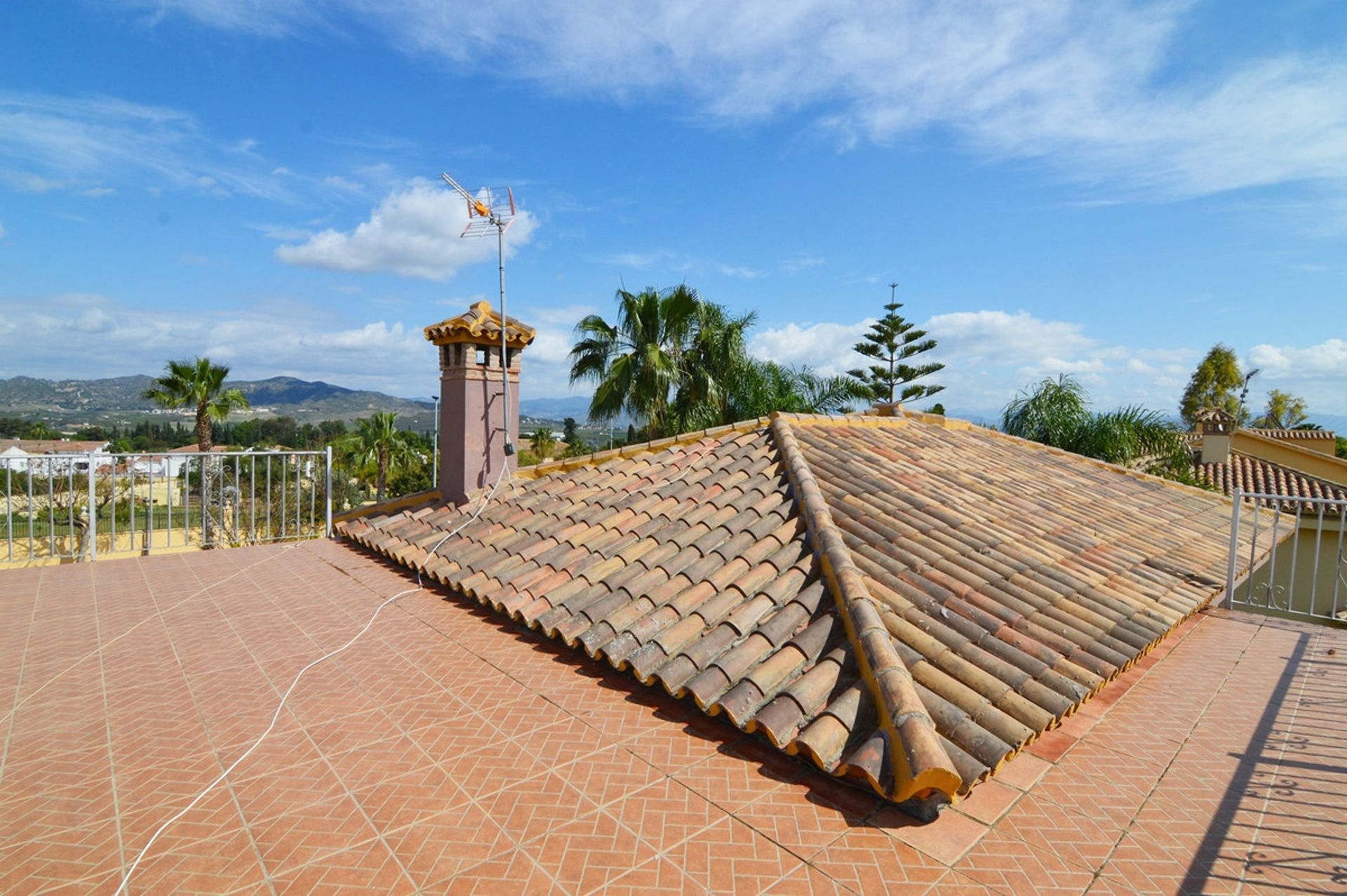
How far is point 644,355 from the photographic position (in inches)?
532

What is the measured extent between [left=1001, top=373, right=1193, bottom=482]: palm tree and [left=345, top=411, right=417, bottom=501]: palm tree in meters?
22.1

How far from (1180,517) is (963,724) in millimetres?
7908

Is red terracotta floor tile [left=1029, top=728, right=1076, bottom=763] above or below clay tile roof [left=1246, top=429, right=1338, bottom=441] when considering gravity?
below

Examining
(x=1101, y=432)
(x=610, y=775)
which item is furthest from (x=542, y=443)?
(x=610, y=775)

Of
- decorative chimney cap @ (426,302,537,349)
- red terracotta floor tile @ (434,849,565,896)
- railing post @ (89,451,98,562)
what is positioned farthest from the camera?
decorative chimney cap @ (426,302,537,349)

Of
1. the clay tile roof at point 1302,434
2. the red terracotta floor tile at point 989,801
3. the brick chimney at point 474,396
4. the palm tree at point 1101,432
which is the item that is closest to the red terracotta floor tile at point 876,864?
the red terracotta floor tile at point 989,801

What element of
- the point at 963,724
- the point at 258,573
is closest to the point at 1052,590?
the point at 963,724

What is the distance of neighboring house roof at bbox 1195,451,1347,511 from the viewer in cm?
1797

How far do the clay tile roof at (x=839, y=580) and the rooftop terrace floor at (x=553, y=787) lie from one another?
21cm

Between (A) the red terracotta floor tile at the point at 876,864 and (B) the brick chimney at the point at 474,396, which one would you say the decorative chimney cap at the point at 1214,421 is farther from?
(A) the red terracotta floor tile at the point at 876,864

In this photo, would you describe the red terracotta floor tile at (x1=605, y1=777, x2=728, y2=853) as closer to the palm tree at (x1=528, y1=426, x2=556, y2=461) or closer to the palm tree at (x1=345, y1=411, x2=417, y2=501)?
the palm tree at (x1=528, y1=426, x2=556, y2=461)

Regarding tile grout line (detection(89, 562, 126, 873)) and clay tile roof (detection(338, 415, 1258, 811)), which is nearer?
tile grout line (detection(89, 562, 126, 873))

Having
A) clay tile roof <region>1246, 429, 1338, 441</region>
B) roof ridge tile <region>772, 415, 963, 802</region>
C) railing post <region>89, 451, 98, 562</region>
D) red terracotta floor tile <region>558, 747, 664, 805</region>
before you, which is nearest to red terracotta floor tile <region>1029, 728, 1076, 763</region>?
roof ridge tile <region>772, 415, 963, 802</region>

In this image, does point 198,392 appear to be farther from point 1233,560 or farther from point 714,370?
point 1233,560
